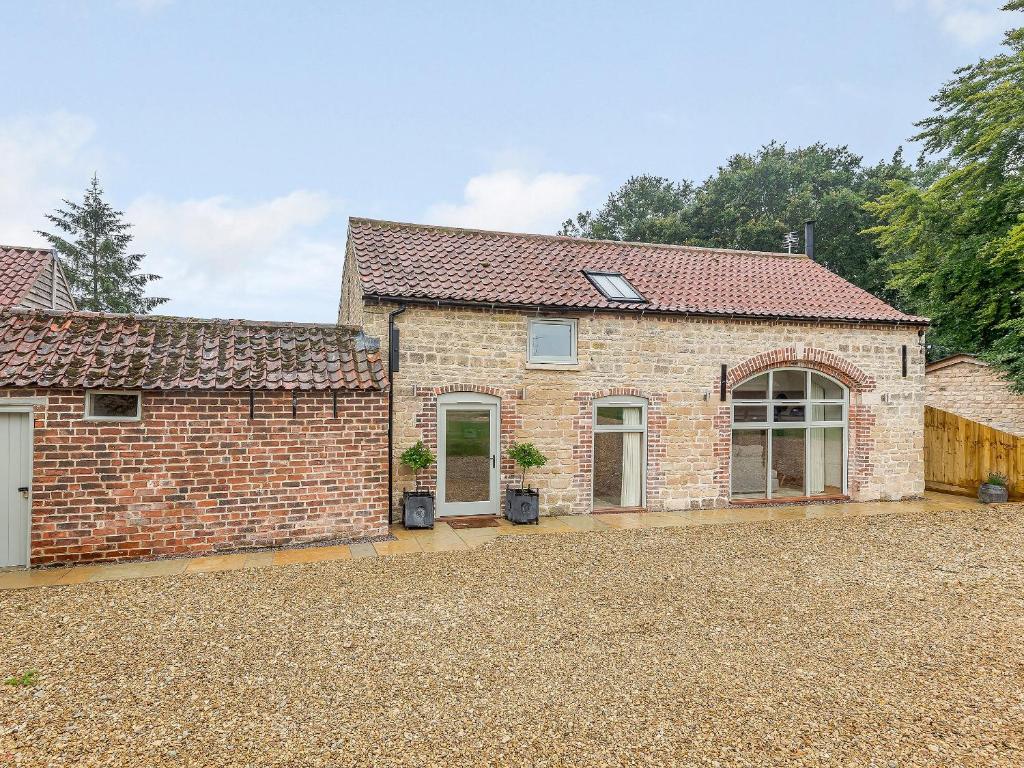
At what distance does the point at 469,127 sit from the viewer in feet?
66.5

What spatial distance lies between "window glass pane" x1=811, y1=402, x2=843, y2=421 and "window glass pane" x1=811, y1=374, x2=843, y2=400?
0.18 metres

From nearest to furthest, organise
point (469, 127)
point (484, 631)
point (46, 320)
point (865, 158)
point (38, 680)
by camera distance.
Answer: point (38, 680), point (484, 631), point (46, 320), point (469, 127), point (865, 158)

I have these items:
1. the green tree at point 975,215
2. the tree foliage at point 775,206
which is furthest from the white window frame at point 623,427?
the tree foliage at point 775,206

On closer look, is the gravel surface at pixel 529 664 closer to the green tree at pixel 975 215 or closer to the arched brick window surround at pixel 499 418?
the arched brick window surround at pixel 499 418

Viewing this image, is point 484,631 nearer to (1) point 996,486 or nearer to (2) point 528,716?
(2) point 528,716

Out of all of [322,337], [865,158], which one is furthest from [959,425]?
[865,158]

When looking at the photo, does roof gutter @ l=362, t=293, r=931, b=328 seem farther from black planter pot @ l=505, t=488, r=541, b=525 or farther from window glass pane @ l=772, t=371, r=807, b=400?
black planter pot @ l=505, t=488, r=541, b=525

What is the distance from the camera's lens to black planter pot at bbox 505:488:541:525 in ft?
32.3

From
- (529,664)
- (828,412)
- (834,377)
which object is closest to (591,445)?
(828,412)

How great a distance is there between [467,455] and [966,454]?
12.0 m

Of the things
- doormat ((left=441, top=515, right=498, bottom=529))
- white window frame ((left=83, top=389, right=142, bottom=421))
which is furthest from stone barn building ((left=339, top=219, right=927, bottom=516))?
white window frame ((left=83, top=389, right=142, bottom=421))

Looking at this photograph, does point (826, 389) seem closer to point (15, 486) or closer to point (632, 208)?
point (15, 486)

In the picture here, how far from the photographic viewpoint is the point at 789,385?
12.0 meters

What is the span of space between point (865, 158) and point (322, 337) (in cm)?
3645
